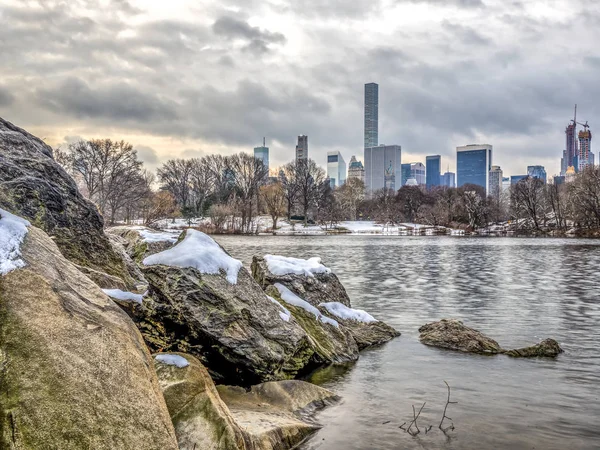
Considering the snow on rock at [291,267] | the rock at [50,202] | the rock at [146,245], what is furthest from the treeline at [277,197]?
the rock at [50,202]

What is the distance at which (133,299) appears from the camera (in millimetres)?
6422

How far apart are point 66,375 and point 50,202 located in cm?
437

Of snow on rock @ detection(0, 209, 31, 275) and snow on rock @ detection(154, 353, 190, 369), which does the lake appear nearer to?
snow on rock @ detection(154, 353, 190, 369)

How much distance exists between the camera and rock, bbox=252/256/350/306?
36.5 feet

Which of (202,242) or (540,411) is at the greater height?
(202,242)

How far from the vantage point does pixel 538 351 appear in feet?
34.4

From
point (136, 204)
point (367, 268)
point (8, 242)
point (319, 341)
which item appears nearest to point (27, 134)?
point (8, 242)

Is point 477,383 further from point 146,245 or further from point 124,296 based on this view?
point 146,245

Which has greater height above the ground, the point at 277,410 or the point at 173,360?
the point at 173,360

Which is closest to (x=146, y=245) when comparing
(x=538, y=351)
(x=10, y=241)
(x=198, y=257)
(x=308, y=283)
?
(x=308, y=283)

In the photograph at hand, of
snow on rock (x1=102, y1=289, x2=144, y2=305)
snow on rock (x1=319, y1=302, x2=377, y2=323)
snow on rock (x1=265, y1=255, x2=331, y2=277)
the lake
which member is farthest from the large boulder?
snow on rock (x1=319, y1=302, x2=377, y2=323)

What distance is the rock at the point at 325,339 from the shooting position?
940 centimetres

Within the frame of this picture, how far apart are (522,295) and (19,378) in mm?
19854

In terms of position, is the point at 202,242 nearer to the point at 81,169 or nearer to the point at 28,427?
the point at 28,427
